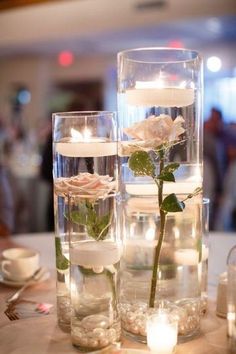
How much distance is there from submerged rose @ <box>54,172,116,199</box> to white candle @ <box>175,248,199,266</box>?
0.18 metres

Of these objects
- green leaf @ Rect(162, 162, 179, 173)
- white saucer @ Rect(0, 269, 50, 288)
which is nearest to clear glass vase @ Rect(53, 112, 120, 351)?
green leaf @ Rect(162, 162, 179, 173)

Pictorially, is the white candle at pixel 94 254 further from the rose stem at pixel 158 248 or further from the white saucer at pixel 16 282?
the white saucer at pixel 16 282

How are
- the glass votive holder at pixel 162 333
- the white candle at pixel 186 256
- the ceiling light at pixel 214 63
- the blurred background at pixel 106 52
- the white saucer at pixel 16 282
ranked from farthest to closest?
the ceiling light at pixel 214 63 < the blurred background at pixel 106 52 < the white saucer at pixel 16 282 < the white candle at pixel 186 256 < the glass votive holder at pixel 162 333

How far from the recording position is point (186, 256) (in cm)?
94

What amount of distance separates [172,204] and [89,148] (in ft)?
0.58

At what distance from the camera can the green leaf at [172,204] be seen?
33.6 inches

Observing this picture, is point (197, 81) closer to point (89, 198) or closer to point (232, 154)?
point (89, 198)

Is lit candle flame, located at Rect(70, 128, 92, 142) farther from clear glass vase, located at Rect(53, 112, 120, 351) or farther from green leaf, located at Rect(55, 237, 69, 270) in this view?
green leaf, located at Rect(55, 237, 69, 270)

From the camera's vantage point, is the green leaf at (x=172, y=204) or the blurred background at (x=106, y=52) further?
the blurred background at (x=106, y=52)

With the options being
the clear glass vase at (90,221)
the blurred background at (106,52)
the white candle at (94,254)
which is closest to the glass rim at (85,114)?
the clear glass vase at (90,221)

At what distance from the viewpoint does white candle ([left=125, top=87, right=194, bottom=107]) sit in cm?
89

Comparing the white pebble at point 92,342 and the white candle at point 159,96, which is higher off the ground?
the white candle at point 159,96

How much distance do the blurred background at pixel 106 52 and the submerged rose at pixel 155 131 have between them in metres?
1.98

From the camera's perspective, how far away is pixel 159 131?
85 centimetres
